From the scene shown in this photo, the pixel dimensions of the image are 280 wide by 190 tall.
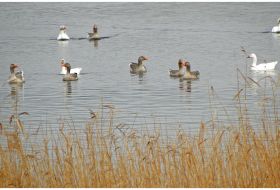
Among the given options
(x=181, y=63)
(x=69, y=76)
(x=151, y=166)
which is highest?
(x=181, y=63)

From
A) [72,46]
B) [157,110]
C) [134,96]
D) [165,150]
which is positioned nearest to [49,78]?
[72,46]

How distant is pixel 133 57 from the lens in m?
10.1

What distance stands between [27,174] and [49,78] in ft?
13.2

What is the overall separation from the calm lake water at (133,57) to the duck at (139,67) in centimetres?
10

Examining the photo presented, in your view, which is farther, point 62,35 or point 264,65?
point 62,35

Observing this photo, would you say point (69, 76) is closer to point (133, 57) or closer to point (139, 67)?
point (133, 57)

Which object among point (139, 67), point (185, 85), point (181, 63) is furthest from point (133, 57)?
point (185, 85)

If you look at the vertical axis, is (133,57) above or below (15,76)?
above

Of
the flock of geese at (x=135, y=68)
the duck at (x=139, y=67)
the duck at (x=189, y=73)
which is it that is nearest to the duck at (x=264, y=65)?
the flock of geese at (x=135, y=68)

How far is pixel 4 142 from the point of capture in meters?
6.45

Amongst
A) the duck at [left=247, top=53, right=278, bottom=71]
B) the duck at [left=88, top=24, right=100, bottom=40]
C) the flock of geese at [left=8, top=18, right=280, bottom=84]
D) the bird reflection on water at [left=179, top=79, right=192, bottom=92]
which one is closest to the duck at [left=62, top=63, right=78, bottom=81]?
the flock of geese at [left=8, top=18, right=280, bottom=84]

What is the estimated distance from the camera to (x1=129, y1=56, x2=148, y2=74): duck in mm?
9629

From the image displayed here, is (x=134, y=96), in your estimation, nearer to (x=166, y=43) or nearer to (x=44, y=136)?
(x=166, y=43)

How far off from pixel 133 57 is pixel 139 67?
42cm
